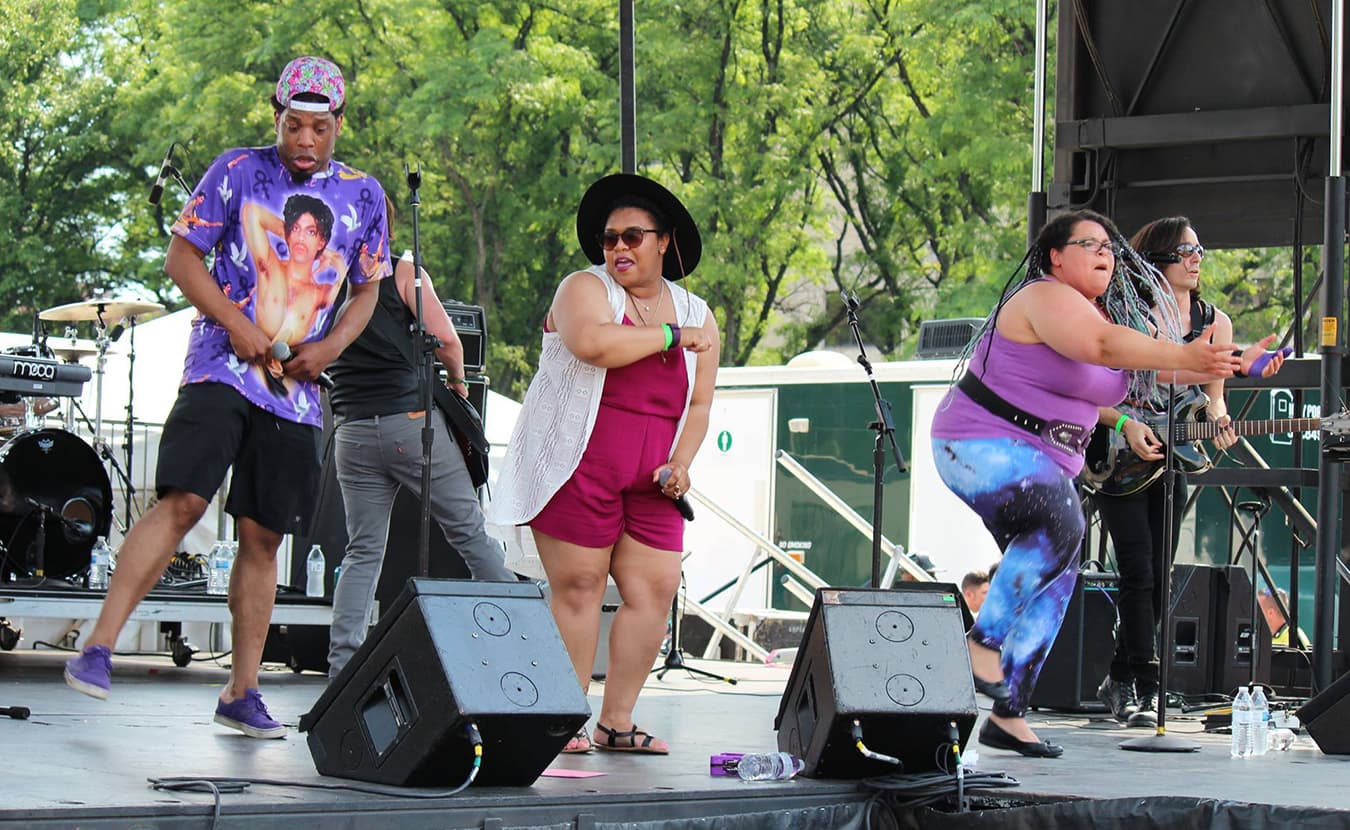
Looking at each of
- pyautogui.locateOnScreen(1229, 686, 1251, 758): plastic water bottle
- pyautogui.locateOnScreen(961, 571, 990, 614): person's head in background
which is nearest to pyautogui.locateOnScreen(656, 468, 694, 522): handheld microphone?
pyautogui.locateOnScreen(1229, 686, 1251, 758): plastic water bottle

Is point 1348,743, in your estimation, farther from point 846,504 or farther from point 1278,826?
point 846,504

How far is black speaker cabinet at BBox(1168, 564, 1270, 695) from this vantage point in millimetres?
7656

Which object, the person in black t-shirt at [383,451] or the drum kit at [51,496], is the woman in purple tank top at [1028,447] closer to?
the person in black t-shirt at [383,451]

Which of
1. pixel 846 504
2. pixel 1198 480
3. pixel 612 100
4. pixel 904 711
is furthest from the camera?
pixel 612 100

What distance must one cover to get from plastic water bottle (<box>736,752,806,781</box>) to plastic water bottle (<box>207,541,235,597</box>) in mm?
4690

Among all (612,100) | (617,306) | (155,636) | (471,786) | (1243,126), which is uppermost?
(612,100)

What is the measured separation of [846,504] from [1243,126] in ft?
23.9

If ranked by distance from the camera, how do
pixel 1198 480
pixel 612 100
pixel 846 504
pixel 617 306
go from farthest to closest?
1. pixel 612 100
2. pixel 846 504
3. pixel 1198 480
4. pixel 617 306

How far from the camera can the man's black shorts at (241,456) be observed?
445 centimetres

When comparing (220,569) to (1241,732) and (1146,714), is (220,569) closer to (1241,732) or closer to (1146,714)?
(1146,714)

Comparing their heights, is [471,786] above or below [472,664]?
below

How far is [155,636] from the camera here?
10711 millimetres

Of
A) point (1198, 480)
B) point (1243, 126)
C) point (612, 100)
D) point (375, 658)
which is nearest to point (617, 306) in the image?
point (375, 658)

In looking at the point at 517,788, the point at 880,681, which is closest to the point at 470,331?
the point at 880,681
